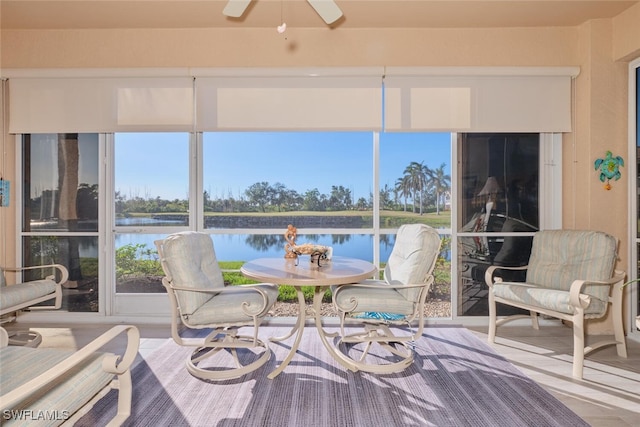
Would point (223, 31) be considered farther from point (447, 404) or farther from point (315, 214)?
point (447, 404)

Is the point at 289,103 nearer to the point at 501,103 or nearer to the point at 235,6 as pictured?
the point at 235,6

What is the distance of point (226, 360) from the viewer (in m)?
2.90

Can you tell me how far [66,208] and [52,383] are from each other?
3133mm

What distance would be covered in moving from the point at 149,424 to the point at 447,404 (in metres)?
1.77

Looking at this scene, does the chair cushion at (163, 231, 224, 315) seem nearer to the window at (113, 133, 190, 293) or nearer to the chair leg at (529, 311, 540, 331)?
the window at (113, 133, 190, 293)

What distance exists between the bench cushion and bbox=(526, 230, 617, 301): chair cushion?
3411mm

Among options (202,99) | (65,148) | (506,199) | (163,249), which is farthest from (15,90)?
(506,199)

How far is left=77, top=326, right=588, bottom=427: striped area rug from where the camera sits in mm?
2145

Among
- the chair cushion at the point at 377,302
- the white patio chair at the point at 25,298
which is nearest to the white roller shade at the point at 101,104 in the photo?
the white patio chair at the point at 25,298

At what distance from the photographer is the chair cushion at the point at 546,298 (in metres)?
2.83

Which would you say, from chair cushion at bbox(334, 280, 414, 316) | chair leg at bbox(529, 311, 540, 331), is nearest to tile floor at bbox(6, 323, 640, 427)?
chair leg at bbox(529, 311, 540, 331)

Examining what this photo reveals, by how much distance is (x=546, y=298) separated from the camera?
2928mm

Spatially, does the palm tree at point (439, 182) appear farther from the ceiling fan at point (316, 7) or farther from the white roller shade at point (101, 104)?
the white roller shade at point (101, 104)

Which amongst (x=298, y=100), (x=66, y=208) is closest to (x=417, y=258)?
(x=298, y=100)
